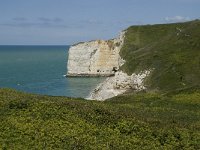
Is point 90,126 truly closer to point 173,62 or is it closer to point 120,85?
point 173,62

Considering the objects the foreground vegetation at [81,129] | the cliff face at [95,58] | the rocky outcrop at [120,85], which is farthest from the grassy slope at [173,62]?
the cliff face at [95,58]

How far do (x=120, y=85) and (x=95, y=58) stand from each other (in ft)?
216

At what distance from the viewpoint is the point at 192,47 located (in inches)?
3472

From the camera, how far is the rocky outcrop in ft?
288

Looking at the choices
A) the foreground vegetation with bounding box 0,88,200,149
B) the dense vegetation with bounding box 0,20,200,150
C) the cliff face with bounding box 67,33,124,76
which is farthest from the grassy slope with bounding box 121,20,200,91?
the cliff face with bounding box 67,33,124,76

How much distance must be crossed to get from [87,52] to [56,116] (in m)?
135

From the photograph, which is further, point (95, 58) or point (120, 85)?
point (95, 58)

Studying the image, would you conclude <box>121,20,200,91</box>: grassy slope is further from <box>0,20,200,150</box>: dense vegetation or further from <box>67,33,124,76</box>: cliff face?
<box>67,33,124,76</box>: cliff face

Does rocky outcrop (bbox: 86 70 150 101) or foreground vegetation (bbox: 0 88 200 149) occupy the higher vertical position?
foreground vegetation (bbox: 0 88 200 149)

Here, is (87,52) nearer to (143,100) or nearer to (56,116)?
(143,100)

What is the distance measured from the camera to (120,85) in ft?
316

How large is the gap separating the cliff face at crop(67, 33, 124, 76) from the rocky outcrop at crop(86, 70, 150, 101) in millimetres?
55151

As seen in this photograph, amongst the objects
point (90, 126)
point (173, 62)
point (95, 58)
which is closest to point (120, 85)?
point (173, 62)

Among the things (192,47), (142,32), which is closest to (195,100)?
(192,47)
